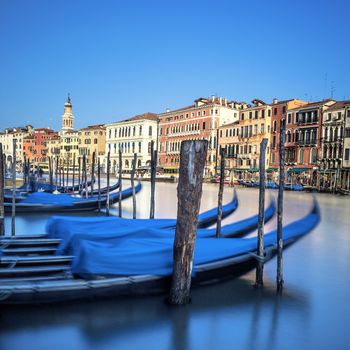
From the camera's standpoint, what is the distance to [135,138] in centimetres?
4084

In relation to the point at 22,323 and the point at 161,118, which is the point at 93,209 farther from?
the point at 161,118

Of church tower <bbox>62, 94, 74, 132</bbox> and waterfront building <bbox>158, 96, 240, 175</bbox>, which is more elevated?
church tower <bbox>62, 94, 74, 132</bbox>

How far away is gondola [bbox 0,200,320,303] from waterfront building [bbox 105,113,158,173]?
108 feet

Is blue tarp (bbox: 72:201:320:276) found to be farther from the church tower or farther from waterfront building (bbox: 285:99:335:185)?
the church tower

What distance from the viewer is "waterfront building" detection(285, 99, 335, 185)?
2552cm

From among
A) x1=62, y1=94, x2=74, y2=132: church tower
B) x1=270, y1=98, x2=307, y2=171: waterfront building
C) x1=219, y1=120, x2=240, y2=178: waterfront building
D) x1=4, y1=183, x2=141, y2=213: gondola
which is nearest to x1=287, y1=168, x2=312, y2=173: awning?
x1=270, y1=98, x2=307, y2=171: waterfront building

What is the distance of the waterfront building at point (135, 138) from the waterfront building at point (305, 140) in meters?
14.2

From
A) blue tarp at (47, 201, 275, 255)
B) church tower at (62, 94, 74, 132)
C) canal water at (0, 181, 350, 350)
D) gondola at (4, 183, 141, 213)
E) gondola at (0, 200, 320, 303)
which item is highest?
church tower at (62, 94, 74, 132)

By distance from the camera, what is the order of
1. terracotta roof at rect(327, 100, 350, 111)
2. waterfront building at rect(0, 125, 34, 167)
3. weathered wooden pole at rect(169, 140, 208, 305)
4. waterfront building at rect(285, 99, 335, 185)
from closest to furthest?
weathered wooden pole at rect(169, 140, 208, 305)
terracotta roof at rect(327, 100, 350, 111)
waterfront building at rect(285, 99, 335, 185)
waterfront building at rect(0, 125, 34, 167)

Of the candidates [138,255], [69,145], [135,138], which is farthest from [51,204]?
[69,145]

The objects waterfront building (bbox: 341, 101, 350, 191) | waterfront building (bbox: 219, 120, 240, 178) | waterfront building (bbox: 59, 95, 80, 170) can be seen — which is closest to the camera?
waterfront building (bbox: 341, 101, 350, 191)

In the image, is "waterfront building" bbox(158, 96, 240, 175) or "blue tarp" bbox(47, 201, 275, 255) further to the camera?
"waterfront building" bbox(158, 96, 240, 175)

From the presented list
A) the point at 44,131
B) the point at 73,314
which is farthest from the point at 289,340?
the point at 44,131

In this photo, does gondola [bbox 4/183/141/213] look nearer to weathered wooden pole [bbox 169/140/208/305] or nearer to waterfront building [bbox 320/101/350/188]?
weathered wooden pole [bbox 169/140/208/305]
